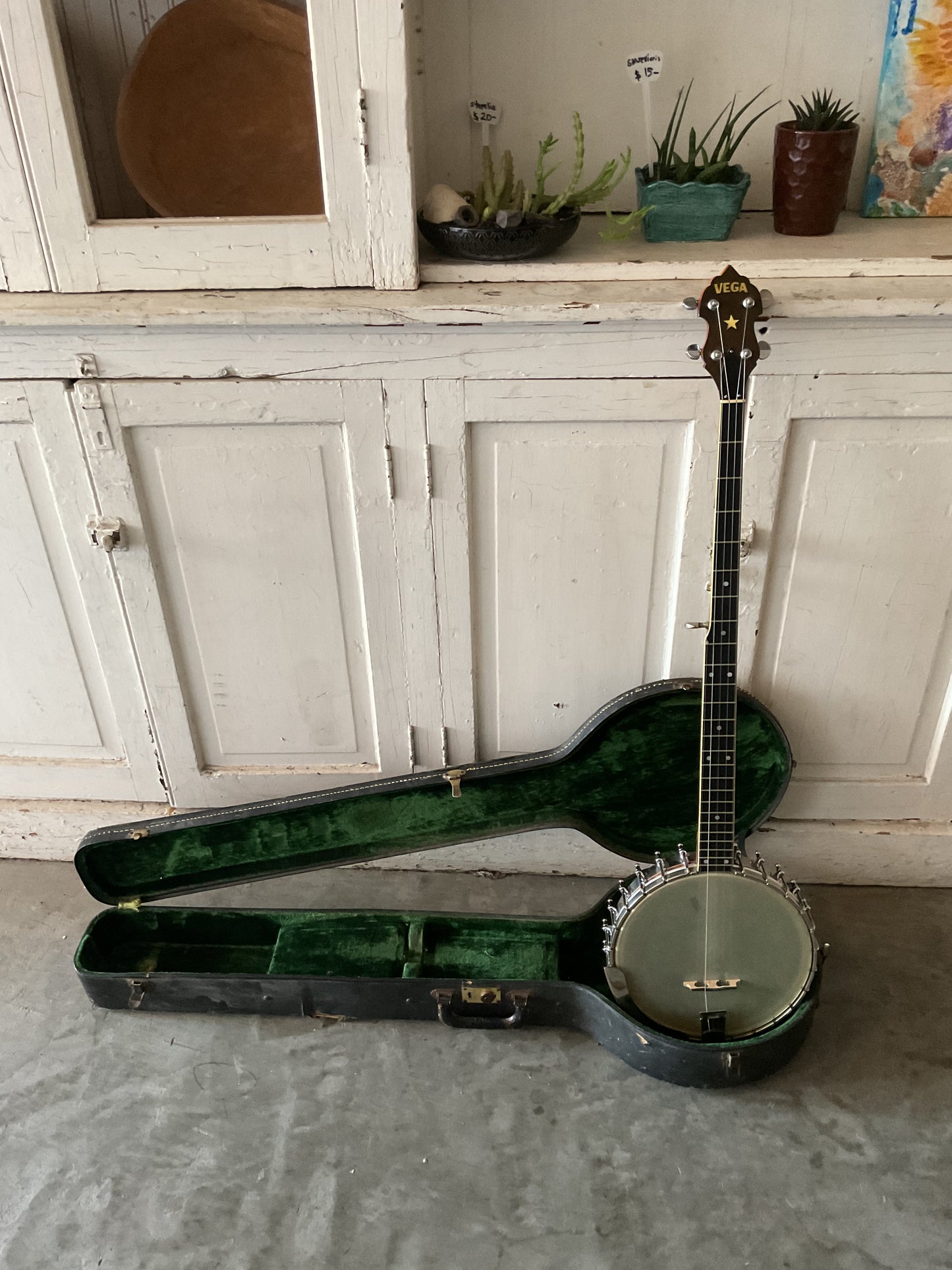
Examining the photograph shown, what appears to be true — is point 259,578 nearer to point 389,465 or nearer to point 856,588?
point 389,465

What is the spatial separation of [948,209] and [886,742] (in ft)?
3.01

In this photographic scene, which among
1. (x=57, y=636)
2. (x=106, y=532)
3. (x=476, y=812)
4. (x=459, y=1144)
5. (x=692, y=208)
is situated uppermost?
(x=692, y=208)

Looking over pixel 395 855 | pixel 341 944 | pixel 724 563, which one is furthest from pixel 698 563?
pixel 341 944

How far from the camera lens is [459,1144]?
1405 millimetres

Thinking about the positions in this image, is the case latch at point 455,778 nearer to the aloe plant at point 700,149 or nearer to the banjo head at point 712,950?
the banjo head at point 712,950

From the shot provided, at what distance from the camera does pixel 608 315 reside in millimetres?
1328

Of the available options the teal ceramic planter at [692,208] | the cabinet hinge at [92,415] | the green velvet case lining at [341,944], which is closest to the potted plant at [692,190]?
the teal ceramic planter at [692,208]

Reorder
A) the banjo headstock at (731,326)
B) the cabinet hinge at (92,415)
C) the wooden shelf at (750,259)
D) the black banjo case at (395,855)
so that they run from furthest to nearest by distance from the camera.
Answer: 1. the black banjo case at (395,855)
2. the cabinet hinge at (92,415)
3. the wooden shelf at (750,259)
4. the banjo headstock at (731,326)

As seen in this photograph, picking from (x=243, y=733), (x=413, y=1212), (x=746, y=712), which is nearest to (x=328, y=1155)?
(x=413, y=1212)

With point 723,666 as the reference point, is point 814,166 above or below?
above

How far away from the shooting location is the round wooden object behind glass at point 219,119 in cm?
139

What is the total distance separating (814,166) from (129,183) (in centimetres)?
106

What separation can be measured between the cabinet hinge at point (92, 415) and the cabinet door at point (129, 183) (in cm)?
15

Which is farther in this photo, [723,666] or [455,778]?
[455,778]
